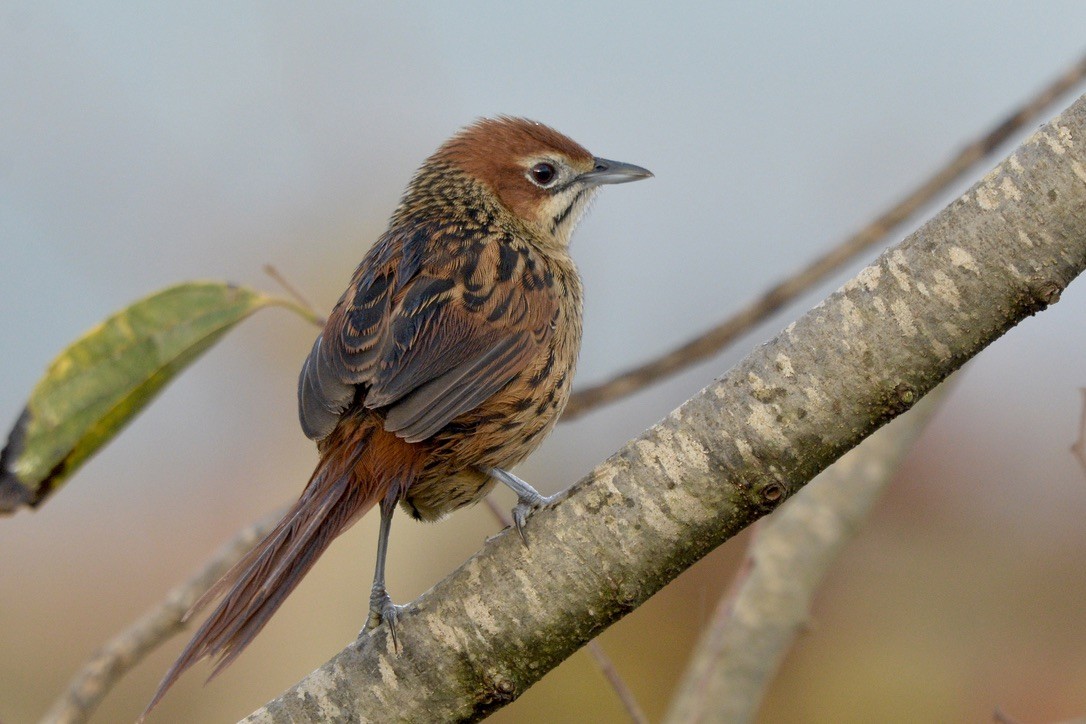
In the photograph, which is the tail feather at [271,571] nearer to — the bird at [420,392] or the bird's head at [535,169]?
the bird at [420,392]

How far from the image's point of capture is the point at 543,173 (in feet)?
14.3

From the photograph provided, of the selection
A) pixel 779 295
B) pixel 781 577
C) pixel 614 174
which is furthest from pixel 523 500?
pixel 614 174

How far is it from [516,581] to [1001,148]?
8.23 ft

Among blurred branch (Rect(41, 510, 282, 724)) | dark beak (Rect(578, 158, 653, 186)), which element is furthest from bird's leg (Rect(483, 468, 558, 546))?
dark beak (Rect(578, 158, 653, 186))

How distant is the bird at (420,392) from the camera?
8.52 feet

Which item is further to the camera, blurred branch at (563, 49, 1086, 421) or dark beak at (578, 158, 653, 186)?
dark beak at (578, 158, 653, 186)

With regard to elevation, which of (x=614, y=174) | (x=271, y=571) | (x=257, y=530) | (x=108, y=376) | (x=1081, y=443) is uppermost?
(x=614, y=174)

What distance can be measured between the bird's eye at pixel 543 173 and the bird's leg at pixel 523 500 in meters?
1.48

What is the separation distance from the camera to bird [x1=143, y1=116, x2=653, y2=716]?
2.60 meters

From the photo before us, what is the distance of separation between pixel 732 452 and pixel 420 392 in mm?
1010

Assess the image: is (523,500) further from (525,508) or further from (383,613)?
(383,613)

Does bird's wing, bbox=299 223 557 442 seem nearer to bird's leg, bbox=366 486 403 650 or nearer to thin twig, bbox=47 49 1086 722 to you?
bird's leg, bbox=366 486 403 650

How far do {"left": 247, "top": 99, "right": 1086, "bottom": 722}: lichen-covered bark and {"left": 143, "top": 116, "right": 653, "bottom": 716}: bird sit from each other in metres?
0.12

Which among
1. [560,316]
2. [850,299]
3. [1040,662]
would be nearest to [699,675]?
[560,316]
